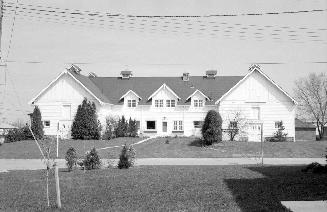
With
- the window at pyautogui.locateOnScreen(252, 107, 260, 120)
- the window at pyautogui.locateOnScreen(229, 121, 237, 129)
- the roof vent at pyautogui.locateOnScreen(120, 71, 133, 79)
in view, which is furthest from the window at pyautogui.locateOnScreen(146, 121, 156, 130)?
the window at pyautogui.locateOnScreen(252, 107, 260, 120)

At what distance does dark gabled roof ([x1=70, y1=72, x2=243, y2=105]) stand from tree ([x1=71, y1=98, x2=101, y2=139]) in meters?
4.31

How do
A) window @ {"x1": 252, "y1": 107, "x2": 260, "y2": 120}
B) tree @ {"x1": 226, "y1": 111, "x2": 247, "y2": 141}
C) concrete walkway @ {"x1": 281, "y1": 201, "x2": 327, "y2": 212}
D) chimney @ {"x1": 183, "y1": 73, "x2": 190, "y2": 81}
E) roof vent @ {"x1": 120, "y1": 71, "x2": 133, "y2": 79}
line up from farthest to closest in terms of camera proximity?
roof vent @ {"x1": 120, "y1": 71, "x2": 133, "y2": 79} → chimney @ {"x1": 183, "y1": 73, "x2": 190, "y2": 81} → window @ {"x1": 252, "y1": 107, "x2": 260, "y2": 120} → tree @ {"x1": 226, "y1": 111, "x2": 247, "y2": 141} → concrete walkway @ {"x1": 281, "y1": 201, "x2": 327, "y2": 212}

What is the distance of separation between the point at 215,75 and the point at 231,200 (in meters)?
46.4

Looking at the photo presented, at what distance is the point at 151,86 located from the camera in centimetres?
5709

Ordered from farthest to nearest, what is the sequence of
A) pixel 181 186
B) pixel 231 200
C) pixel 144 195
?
1. pixel 181 186
2. pixel 144 195
3. pixel 231 200

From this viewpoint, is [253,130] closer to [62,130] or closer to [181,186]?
[62,130]

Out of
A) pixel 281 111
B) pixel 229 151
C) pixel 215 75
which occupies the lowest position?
pixel 229 151

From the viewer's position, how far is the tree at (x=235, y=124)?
46.7m

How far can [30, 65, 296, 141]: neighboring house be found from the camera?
163 feet

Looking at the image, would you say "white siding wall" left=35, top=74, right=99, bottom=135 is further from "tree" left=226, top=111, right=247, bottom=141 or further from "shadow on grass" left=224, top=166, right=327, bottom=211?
"shadow on grass" left=224, top=166, right=327, bottom=211

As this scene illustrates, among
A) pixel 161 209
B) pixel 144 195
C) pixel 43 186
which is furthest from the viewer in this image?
pixel 43 186

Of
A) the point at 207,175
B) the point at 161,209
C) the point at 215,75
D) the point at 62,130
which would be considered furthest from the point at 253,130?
the point at 161,209

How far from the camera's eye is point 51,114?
51.8 meters

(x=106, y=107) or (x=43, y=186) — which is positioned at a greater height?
(x=106, y=107)
